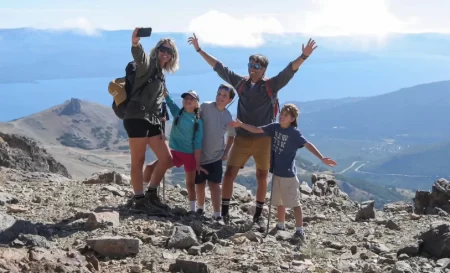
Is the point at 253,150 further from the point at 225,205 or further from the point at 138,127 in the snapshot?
the point at 138,127

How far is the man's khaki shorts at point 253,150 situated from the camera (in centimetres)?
1066

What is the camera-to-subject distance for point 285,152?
394 inches

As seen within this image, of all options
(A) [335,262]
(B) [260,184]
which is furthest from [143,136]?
(A) [335,262]

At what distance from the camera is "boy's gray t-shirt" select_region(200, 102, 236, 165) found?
10.6m

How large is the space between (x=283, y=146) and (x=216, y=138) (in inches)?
57.6

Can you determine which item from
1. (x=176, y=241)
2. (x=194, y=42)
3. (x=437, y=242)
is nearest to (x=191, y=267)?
(x=176, y=241)

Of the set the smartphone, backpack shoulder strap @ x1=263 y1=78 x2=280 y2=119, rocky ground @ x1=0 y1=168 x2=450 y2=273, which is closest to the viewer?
rocky ground @ x1=0 y1=168 x2=450 y2=273

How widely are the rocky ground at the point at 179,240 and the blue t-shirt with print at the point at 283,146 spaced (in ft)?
3.95

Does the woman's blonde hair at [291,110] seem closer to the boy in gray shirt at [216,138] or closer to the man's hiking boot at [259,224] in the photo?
the boy in gray shirt at [216,138]

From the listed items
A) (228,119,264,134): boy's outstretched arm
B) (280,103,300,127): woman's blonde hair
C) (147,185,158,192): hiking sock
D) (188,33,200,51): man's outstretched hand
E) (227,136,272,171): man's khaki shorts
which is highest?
(188,33,200,51): man's outstretched hand

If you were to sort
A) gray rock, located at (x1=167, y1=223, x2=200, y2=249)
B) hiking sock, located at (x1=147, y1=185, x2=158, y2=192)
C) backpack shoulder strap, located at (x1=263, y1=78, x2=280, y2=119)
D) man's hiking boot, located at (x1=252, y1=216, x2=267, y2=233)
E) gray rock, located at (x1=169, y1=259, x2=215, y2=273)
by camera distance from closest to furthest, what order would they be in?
gray rock, located at (x1=169, y1=259, x2=215, y2=273), gray rock, located at (x1=167, y1=223, x2=200, y2=249), backpack shoulder strap, located at (x1=263, y1=78, x2=280, y2=119), man's hiking boot, located at (x1=252, y1=216, x2=267, y2=233), hiking sock, located at (x1=147, y1=185, x2=158, y2=192)

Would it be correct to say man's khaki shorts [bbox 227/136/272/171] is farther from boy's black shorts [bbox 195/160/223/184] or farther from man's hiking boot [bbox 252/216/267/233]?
man's hiking boot [bbox 252/216/267/233]

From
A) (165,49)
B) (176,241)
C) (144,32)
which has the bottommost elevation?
(176,241)

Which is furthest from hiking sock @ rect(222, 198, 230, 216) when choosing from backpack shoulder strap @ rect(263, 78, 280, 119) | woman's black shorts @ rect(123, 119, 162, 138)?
woman's black shorts @ rect(123, 119, 162, 138)
